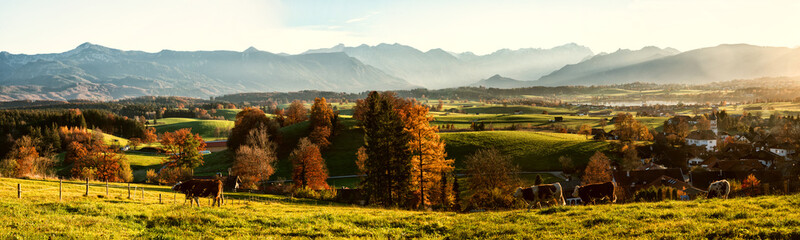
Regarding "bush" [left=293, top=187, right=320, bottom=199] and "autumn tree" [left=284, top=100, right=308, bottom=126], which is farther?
"autumn tree" [left=284, top=100, right=308, bottom=126]

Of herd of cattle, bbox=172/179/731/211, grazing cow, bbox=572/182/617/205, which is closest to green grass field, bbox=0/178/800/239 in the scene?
herd of cattle, bbox=172/179/731/211

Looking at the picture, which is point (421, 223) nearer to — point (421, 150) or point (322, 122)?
point (421, 150)

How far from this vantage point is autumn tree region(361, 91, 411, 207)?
154 feet

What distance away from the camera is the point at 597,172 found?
Result: 293ft

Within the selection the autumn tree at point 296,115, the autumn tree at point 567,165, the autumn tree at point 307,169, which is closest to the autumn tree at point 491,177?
the autumn tree at point 307,169

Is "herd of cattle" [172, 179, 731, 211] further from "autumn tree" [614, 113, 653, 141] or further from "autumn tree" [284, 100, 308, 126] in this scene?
"autumn tree" [284, 100, 308, 126]

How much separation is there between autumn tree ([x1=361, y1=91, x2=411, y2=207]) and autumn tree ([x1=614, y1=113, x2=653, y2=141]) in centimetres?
9994

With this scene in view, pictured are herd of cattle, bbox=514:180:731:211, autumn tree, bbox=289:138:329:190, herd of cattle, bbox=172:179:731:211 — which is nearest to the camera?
herd of cattle, bbox=514:180:731:211

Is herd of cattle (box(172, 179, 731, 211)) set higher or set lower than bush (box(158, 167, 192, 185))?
higher

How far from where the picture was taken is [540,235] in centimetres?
1695

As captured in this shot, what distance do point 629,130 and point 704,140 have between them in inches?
1764

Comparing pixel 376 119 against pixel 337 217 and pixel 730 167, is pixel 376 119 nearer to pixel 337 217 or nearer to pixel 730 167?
pixel 337 217

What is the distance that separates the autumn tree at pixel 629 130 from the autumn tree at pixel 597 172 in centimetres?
3407

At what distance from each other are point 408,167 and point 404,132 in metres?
3.94
